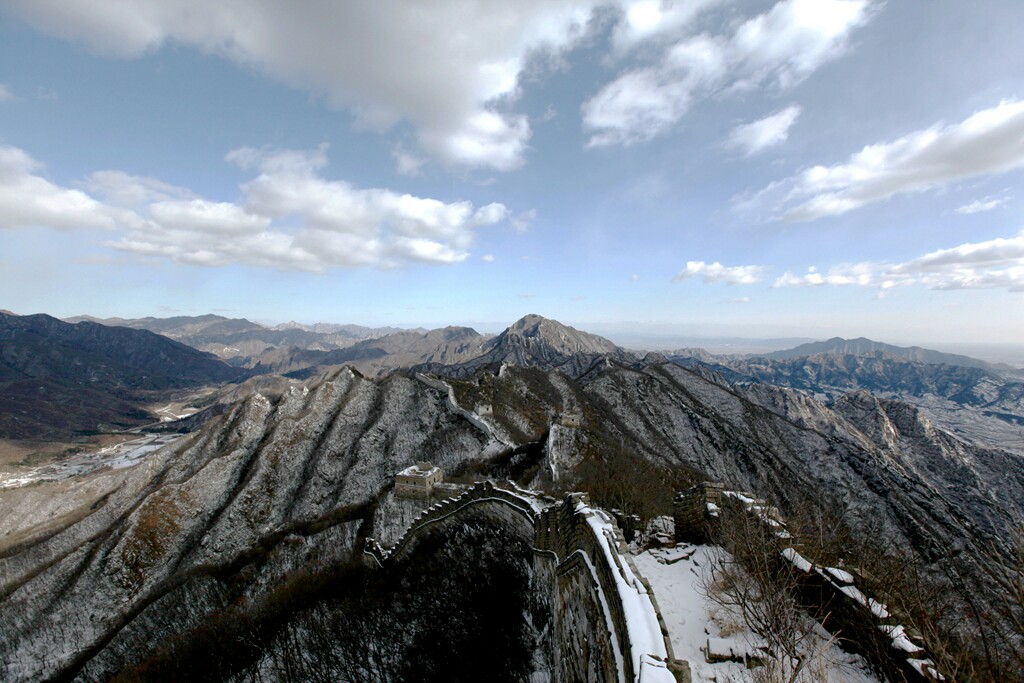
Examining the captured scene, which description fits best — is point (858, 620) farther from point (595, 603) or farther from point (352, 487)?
point (352, 487)

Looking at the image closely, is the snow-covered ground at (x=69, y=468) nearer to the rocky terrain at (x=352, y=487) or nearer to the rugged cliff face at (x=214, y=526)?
the rocky terrain at (x=352, y=487)

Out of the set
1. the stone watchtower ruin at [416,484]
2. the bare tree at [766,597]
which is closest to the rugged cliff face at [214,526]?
the stone watchtower ruin at [416,484]

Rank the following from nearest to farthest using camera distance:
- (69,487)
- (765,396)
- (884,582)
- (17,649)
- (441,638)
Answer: (884,582), (441,638), (17,649), (69,487), (765,396)

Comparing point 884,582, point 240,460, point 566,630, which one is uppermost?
point 884,582

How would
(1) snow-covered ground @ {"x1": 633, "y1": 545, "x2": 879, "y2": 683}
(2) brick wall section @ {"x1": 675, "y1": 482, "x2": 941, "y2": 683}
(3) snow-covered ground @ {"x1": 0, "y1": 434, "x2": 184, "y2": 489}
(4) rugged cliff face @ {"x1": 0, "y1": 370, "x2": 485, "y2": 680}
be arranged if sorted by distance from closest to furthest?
(2) brick wall section @ {"x1": 675, "y1": 482, "x2": 941, "y2": 683} → (1) snow-covered ground @ {"x1": 633, "y1": 545, "x2": 879, "y2": 683} → (4) rugged cliff face @ {"x1": 0, "y1": 370, "x2": 485, "y2": 680} → (3) snow-covered ground @ {"x1": 0, "y1": 434, "x2": 184, "y2": 489}

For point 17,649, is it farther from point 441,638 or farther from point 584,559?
point 584,559

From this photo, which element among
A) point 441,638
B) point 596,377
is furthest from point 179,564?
point 596,377

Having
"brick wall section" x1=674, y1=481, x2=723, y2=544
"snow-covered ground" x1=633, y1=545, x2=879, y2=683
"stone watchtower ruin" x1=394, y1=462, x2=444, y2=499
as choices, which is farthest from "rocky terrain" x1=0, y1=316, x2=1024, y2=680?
"snow-covered ground" x1=633, y1=545, x2=879, y2=683

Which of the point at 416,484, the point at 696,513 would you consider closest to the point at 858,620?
the point at 696,513

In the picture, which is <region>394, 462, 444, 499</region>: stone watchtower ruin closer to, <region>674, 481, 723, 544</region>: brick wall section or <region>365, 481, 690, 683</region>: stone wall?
<region>365, 481, 690, 683</region>: stone wall
